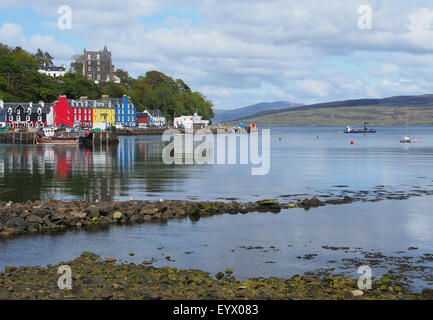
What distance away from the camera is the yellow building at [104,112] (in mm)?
176625

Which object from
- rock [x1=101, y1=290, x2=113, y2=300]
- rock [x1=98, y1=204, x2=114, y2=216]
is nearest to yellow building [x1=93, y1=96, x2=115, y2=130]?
rock [x1=98, y1=204, x2=114, y2=216]

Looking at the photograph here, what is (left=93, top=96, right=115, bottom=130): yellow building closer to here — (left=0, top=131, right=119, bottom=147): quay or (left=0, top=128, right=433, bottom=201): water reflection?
(left=0, top=131, right=119, bottom=147): quay

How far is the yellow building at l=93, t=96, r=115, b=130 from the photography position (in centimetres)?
17662

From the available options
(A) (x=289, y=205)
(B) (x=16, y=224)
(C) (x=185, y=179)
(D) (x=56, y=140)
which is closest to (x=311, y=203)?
(A) (x=289, y=205)

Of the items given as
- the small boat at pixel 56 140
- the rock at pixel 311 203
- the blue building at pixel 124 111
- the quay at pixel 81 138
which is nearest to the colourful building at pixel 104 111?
the blue building at pixel 124 111

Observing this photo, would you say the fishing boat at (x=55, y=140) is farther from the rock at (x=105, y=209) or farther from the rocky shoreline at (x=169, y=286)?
the rocky shoreline at (x=169, y=286)

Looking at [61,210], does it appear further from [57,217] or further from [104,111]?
[104,111]

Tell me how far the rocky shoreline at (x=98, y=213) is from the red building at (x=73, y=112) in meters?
130

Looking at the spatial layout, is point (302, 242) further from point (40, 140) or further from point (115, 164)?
point (40, 140)

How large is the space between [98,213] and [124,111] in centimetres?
16930

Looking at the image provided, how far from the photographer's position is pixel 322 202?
35.7 meters

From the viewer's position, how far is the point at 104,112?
181m

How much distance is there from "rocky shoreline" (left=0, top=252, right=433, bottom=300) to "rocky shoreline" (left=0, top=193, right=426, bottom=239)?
7.85m

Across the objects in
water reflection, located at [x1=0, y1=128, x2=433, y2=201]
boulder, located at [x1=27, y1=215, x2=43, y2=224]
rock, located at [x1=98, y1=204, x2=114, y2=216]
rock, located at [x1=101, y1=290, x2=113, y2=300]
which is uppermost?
water reflection, located at [x1=0, y1=128, x2=433, y2=201]
